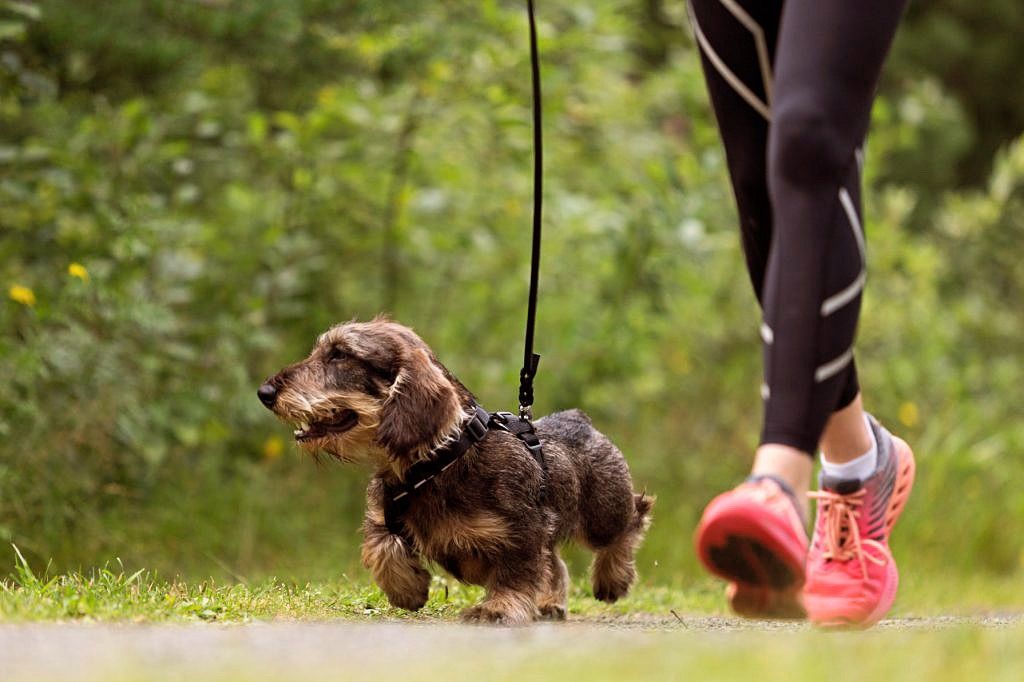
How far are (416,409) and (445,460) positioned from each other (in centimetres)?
17

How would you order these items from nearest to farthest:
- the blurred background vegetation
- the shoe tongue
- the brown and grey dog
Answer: the shoe tongue → the brown and grey dog → the blurred background vegetation

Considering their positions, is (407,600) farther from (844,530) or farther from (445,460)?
(844,530)

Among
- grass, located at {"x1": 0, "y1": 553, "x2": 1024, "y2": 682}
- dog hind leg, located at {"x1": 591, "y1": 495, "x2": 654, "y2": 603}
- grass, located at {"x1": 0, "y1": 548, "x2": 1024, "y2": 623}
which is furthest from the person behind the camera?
dog hind leg, located at {"x1": 591, "y1": 495, "x2": 654, "y2": 603}

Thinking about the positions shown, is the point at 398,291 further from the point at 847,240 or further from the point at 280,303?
the point at 847,240

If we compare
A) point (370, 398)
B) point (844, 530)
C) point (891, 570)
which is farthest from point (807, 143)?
point (370, 398)

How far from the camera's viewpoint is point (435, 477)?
3.68 metres

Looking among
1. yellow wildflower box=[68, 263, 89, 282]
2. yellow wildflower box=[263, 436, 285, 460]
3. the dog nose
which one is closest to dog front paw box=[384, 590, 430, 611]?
the dog nose

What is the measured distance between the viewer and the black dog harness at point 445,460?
3.67m

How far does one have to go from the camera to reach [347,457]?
3824mm

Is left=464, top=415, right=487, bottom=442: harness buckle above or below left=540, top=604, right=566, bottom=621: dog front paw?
above

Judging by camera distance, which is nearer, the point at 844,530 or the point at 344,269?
the point at 844,530

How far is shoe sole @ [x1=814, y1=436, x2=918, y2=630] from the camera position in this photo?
10.6 feet

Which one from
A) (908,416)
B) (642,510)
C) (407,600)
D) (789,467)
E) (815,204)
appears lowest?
(908,416)

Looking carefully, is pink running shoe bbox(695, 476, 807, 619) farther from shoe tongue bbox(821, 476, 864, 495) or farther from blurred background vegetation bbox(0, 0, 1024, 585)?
blurred background vegetation bbox(0, 0, 1024, 585)
